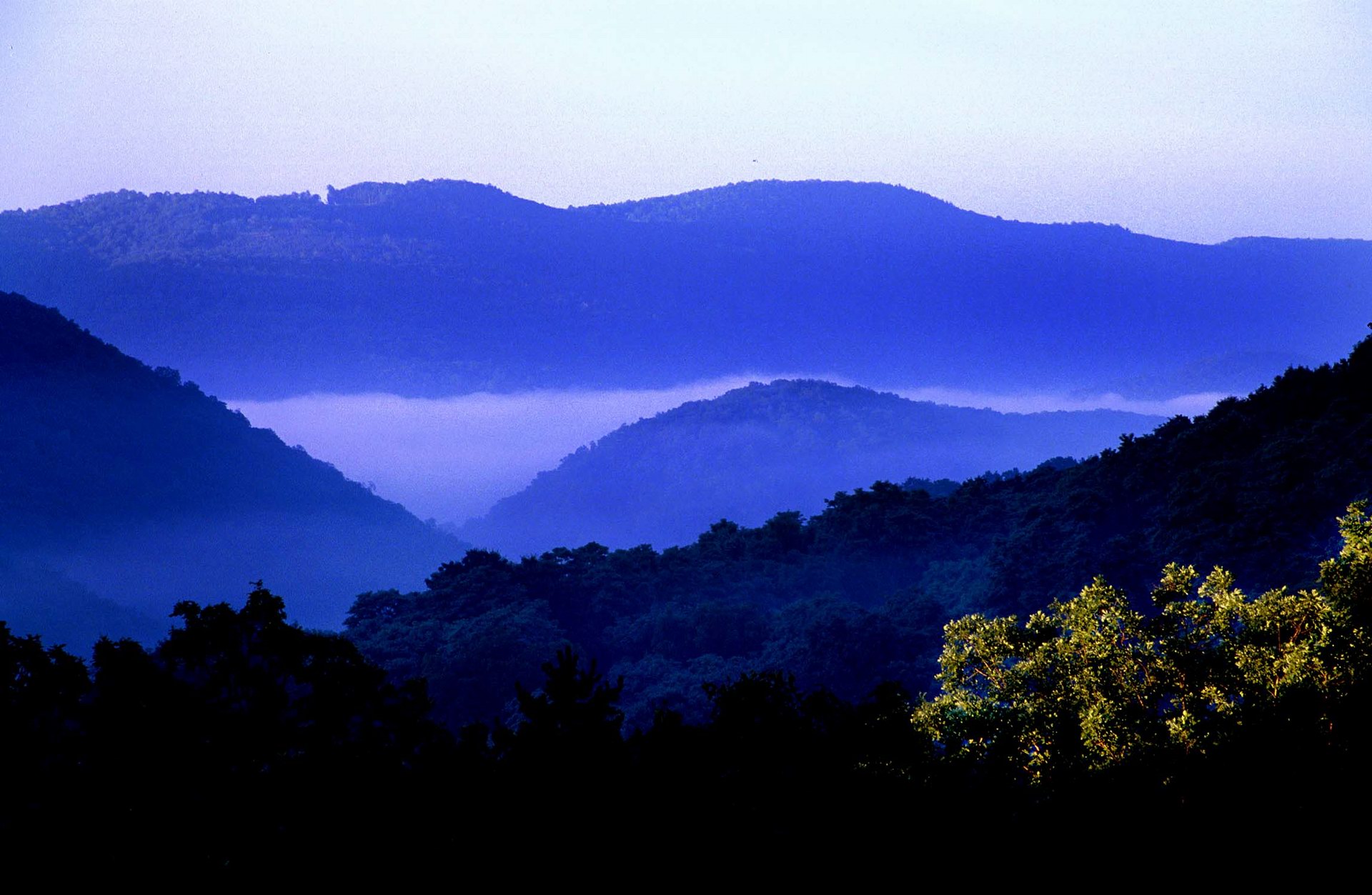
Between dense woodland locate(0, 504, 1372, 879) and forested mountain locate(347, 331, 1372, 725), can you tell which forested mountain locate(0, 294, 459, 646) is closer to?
forested mountain locate(347, 331, 1372, 725)

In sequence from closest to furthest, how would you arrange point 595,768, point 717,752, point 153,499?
point 595,768 → point 717,752 → point 153,499

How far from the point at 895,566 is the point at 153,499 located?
112 meters

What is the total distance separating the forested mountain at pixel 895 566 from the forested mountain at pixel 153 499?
6364 cm

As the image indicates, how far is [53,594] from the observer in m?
112

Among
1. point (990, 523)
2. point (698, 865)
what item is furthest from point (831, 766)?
point (990, 523)

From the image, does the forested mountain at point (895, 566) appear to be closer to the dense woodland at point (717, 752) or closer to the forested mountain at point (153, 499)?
the dense woodland at point (717, 752)

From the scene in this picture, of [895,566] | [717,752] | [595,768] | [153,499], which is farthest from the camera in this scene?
[153,499]

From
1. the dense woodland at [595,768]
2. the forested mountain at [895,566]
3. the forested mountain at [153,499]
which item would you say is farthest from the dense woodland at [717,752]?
the forested mountain at [153,499]

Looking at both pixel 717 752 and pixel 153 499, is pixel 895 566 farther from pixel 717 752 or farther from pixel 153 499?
pixel 153 499

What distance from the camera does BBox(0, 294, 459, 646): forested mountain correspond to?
136m

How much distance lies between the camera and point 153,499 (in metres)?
152

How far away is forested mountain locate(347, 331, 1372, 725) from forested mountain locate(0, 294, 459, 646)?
63645 millimetres

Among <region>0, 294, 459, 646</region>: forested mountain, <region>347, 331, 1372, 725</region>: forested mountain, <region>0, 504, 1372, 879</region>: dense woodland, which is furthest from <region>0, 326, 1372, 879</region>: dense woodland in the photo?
<region>0, 294, 459, 646</region>: forested mountain

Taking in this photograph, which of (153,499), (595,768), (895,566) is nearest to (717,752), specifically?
(595,768)
